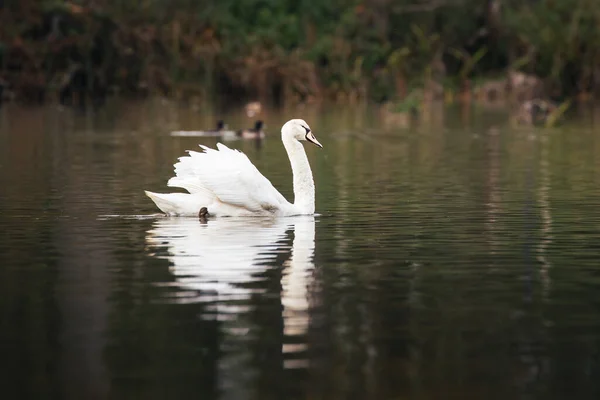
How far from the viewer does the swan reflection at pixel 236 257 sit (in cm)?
1277

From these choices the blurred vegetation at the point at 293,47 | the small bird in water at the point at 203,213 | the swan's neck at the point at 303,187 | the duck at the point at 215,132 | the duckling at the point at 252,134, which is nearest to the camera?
the small bird in water at the point at 203,213

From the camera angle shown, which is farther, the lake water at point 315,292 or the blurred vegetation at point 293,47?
the blurred vegetation at point 293,47

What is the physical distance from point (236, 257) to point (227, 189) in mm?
3482

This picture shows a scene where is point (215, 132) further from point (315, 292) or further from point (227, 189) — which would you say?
point (315, 292)

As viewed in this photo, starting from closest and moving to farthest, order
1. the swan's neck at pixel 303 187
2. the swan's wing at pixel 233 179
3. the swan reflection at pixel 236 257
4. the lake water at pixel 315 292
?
the lake water at pixel 315 292 → the swan reflection at pixel 236 257 → the swan's wing at pixel 233 179 → the swan's neck at pixel 303 187

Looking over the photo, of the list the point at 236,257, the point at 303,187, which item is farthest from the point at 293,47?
the point at 236,257

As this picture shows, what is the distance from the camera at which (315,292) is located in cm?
1322

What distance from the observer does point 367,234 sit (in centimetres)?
1770

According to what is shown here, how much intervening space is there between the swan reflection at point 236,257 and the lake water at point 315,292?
3 cm

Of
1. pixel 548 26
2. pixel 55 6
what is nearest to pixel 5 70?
pixel 55 6

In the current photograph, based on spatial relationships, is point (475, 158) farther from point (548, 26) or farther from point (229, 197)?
point (548, 26)

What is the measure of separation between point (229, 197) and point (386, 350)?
8.44m

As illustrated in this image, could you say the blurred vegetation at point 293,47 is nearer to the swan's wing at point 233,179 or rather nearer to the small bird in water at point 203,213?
the small bird in water at point 203,213

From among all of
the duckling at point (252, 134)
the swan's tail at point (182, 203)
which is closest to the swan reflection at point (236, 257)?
the swan's tail at point (182, 203)
